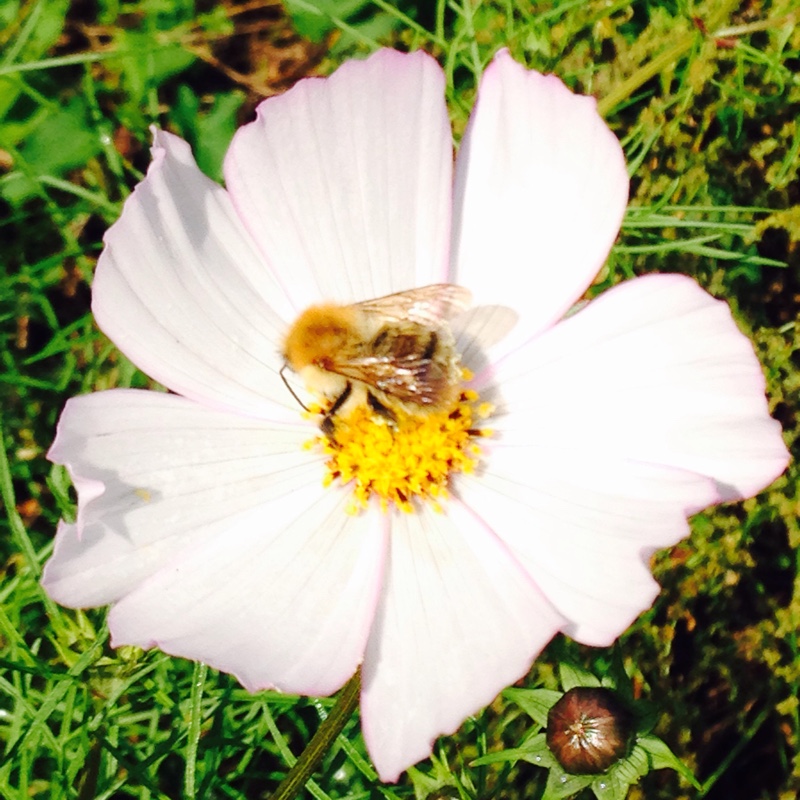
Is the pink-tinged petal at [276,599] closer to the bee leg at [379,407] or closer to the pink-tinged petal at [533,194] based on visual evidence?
the bee leg at [379,407]

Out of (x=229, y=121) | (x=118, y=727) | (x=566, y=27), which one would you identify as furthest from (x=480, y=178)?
(x=118, y=727)

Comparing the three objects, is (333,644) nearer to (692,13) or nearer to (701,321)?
(701,321)

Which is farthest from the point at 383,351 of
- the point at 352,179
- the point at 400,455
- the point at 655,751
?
the point at 655,751

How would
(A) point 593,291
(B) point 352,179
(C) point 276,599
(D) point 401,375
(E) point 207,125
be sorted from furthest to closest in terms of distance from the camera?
1. (E) point 207,125
2. (A) point 593,291
3. (B) point 352,179
4. (C) point 276,599
5. (D) point 401,375

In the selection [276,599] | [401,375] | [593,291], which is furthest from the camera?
[593,291]

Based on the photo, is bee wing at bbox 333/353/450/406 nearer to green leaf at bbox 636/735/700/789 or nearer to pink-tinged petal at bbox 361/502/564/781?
pink-tinged petal at bbox 361/502/564/781

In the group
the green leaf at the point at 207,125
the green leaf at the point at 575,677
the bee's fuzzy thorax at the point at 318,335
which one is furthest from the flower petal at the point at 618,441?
the green leaf at the point at 207,125

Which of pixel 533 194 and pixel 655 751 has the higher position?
pixel 533 194

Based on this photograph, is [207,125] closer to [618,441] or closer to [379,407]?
[379,407]
